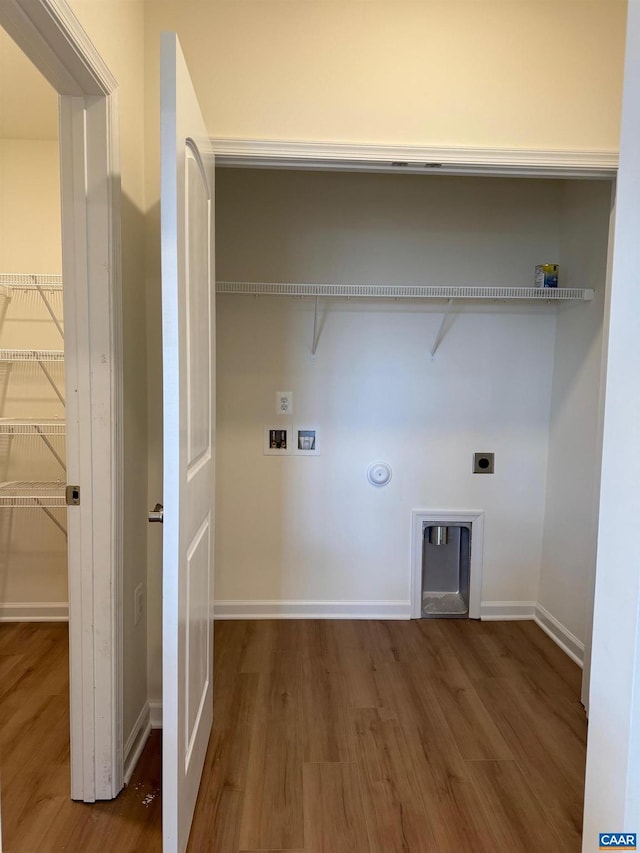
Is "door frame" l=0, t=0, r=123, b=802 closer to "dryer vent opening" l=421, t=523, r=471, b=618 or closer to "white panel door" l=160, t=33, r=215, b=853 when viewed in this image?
"white panel door" l=160, t=33, r=215, b=853

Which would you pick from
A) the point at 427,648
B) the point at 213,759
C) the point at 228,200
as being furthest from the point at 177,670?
the point at 228,200

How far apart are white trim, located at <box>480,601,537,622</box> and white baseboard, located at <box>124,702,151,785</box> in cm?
182

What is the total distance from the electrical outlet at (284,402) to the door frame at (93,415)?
1251mm

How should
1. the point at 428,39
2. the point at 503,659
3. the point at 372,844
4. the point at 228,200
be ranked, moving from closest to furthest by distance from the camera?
the point at 372,844 → the point at 428,39 → the point at 503,659 → the point at 228,200

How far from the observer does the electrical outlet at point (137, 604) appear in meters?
1.75

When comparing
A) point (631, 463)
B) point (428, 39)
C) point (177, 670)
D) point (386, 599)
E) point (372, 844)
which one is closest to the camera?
point (631, 463)

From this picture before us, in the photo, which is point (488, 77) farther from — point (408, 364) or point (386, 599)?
point (386, 599)

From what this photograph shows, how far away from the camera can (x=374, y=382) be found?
277 centimetres

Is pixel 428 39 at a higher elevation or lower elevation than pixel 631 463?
higher

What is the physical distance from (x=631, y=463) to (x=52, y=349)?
272 centimetres

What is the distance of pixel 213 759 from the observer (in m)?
1.79

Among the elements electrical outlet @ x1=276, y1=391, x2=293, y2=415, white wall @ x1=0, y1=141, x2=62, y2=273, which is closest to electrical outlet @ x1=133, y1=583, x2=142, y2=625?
electrical outlet @ x1=276, y1=391, x2=293, y2=415

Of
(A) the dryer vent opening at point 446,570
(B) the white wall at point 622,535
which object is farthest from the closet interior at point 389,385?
(B) the white wall at point 622,535

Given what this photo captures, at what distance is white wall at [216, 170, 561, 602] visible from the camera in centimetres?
269
